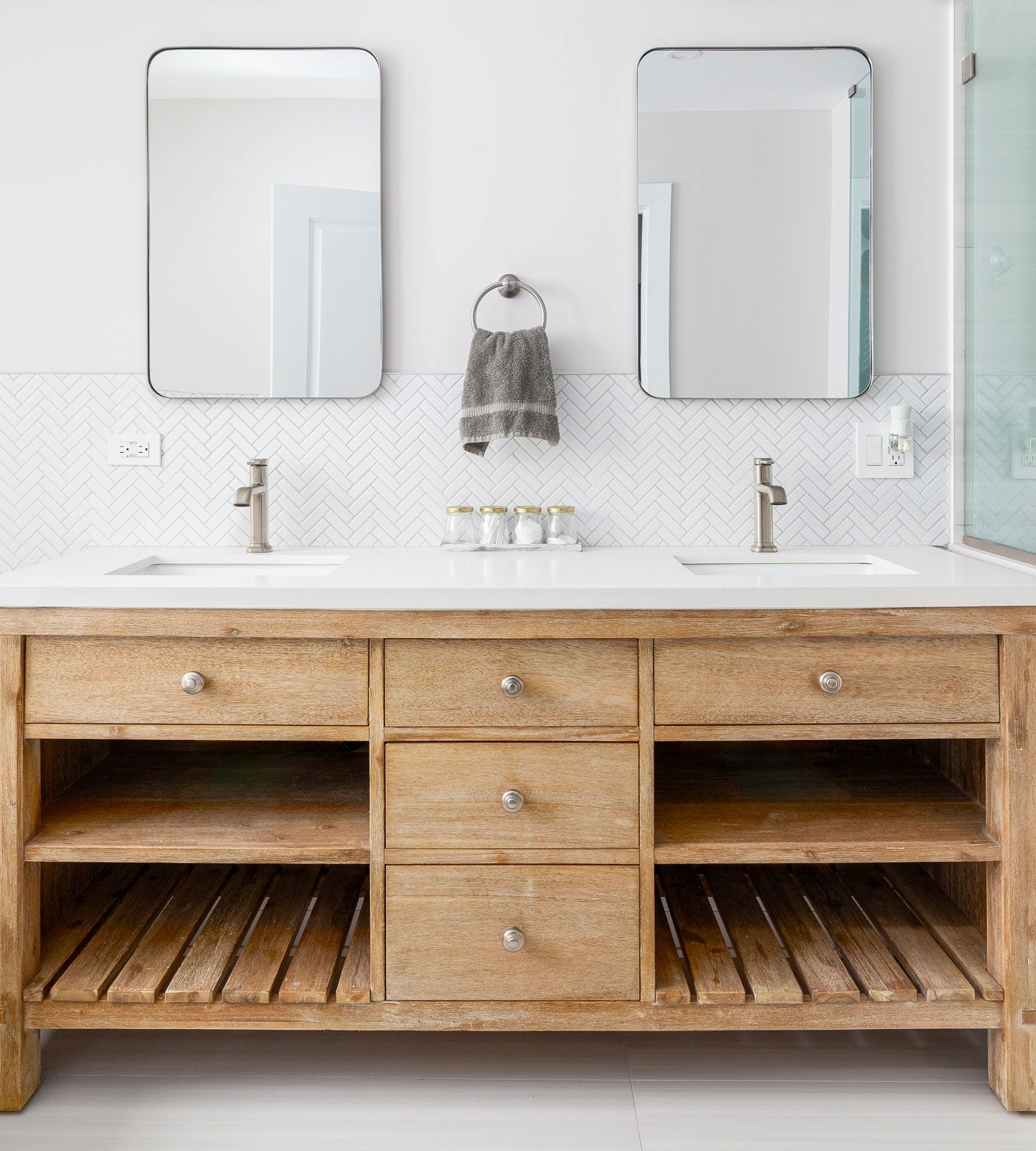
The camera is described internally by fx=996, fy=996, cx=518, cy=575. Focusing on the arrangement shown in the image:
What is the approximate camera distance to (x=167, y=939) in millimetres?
1763

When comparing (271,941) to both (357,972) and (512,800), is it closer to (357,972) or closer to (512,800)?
(357,972)

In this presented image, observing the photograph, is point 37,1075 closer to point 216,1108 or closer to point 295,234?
point 216,1108

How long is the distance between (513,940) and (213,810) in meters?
0.57

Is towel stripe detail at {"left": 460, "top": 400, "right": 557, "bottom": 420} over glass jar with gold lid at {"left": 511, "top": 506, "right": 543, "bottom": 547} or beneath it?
over

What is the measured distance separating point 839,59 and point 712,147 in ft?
1.07

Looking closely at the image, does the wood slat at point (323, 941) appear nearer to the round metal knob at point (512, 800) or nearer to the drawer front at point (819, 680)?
the round metal knob at point (512, 800)

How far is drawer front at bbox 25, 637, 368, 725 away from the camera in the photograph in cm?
161

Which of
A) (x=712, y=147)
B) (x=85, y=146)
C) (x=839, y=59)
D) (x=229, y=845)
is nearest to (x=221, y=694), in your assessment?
(x=229, y=845)

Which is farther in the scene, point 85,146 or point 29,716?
point 85,146

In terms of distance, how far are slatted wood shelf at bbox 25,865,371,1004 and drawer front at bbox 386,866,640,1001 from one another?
12 centimetres

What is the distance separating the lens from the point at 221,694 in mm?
1617

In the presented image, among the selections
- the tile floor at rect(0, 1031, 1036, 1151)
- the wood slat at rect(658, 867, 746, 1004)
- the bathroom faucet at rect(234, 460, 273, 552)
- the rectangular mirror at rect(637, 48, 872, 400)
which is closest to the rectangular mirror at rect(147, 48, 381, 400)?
the bathroom faucet at rect(234, 460, 273, 552)

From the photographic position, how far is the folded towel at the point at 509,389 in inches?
80.9

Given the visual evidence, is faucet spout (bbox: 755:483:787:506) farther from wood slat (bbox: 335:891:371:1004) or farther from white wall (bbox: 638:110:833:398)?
wood slat (bbox: 335:891:371:1004)
